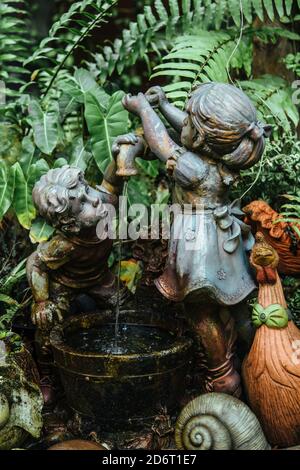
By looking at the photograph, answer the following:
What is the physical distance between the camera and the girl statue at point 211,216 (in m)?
2.28

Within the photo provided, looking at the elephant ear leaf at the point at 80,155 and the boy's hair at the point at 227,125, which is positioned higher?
the boy's hair at the point at 227,125

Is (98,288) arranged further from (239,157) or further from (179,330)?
(239,157)

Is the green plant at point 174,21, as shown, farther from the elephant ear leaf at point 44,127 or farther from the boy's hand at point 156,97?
the boy's hand at point 156,97

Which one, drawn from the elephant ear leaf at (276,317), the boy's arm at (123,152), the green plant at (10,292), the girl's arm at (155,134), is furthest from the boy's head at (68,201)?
the elephant ear leaf at (276,317)

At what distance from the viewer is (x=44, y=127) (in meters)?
3.53

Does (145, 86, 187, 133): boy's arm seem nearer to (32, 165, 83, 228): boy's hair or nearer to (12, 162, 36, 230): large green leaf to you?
(32, 165, 83, 228): boy's hair

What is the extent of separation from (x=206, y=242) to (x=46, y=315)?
0.80 meters

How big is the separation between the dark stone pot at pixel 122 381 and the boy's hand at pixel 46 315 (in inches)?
6.9

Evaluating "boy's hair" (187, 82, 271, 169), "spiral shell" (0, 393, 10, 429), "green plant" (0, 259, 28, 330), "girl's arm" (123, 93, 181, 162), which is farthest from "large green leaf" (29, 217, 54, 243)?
"boy's hair" (187, 82, 271, 169)

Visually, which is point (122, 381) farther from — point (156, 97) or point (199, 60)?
point (199, 60)

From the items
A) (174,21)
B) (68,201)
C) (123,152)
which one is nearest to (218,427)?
(68,201)

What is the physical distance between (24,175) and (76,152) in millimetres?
364

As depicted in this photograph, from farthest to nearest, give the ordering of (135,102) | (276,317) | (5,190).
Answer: (5,190), (135,102), (276,317)
